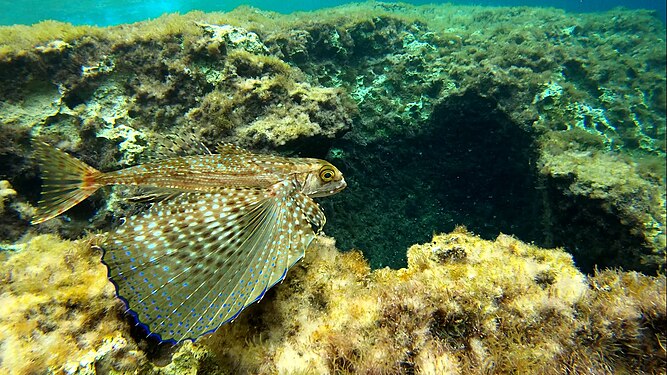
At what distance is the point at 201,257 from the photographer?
2754 mm

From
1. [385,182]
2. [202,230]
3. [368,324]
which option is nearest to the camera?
[368,324]

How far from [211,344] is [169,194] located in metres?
1.85

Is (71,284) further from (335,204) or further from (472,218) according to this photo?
(472,218)

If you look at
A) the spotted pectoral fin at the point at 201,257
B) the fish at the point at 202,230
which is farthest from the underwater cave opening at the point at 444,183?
the spotted pectoral fin at the point at 201,257

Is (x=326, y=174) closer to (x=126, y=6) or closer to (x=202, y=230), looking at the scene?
(x=202, y=230)

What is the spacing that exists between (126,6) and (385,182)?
224 ft

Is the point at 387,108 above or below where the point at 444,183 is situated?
above

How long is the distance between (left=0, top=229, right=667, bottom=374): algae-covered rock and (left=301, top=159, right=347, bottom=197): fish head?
1.07 m

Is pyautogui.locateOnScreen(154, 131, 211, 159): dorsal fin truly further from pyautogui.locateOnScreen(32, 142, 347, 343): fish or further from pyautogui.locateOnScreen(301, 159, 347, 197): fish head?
pyautogui.locateOnScreen(301, 159, 347, 197): fish head

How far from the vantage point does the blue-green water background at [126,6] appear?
46.1 metres

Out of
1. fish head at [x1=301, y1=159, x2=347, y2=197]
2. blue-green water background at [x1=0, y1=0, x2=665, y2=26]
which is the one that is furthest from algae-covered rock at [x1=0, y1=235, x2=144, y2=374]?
blue-green water background at [x1=0, y1=0, x2=665, y2=26]

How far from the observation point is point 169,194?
3.66 metres

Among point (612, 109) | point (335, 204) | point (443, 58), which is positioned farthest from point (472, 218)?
point (612, 109)

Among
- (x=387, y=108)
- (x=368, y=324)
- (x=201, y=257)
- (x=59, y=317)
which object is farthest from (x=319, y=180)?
(x=387, y=108)
